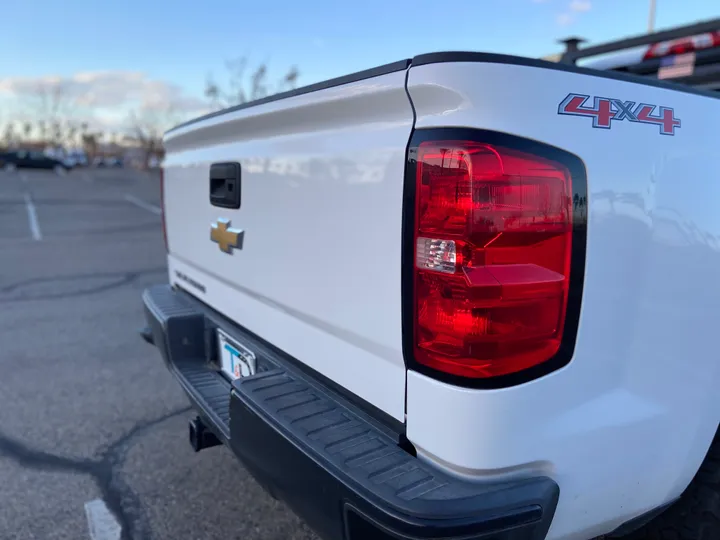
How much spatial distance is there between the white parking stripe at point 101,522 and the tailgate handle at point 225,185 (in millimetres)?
1517

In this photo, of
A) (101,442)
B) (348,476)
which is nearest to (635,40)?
(348,476)

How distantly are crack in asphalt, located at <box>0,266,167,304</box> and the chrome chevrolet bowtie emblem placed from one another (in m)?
4.89

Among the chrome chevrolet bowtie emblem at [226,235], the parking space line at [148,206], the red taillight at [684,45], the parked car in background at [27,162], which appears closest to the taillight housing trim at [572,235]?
the chrome chevrolet bowtie emblem at [226,235]

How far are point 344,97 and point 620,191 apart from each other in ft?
2.65

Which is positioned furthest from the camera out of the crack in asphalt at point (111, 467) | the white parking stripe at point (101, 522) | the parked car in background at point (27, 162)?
the parked car in background at point (27, 162)

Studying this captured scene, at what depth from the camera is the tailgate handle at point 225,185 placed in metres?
2.35

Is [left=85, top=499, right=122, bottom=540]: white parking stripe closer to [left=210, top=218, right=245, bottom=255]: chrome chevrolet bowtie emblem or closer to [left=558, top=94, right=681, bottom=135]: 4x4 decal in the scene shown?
[left=210, top=218, right=245, bottom=255]: chrome chevrolet bowtie emblem

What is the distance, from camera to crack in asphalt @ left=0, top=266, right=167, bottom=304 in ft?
21.8

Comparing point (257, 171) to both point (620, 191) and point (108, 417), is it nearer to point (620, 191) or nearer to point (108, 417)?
point (620, 191)

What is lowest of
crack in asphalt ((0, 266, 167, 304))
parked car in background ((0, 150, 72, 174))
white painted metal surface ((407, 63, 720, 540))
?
crack in asphalt ((0, 266, 167, 304))

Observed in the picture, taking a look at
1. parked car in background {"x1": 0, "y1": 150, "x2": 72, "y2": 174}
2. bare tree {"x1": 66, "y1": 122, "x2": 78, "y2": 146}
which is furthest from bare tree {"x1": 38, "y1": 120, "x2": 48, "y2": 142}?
parked car in background {"x1": 0, "y1": 150, "x2": 72, "y2": 174}

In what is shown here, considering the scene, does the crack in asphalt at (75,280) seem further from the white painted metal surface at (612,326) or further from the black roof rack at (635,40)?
the white painted metal surface at (612,326)

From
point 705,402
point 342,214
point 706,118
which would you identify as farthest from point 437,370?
point 706,118

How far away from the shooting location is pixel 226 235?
2482mm
